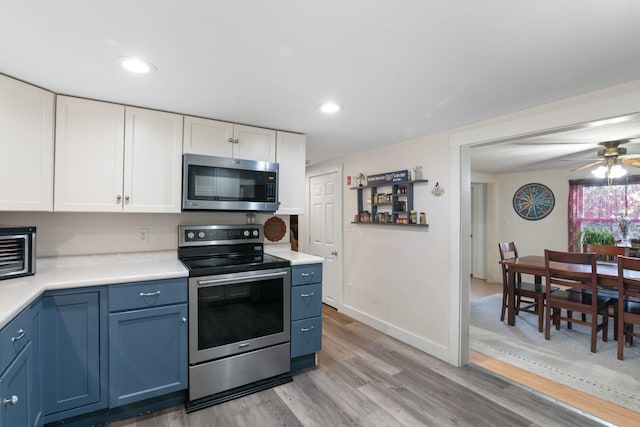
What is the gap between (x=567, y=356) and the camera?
2.95m

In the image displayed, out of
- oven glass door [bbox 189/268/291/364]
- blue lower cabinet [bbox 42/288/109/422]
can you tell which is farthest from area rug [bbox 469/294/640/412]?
blue lower cabinet [bbox 42/288/109/422]

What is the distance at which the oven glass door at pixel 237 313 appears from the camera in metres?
2.16

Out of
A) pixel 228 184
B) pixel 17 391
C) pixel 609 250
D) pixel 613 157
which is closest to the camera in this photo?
pixel 17 391

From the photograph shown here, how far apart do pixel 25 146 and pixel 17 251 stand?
647 mm

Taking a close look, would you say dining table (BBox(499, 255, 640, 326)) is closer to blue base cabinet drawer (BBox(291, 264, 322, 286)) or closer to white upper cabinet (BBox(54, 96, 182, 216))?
blue base cabinet drawer (BBox(291, 264, 322, 286))

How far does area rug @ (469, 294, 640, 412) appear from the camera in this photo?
2432 mm

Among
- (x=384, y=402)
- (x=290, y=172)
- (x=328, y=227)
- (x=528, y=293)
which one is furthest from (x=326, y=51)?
(x=528, y=293)

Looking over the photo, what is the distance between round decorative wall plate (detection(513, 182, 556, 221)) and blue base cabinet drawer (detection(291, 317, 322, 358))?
4955 millimetres

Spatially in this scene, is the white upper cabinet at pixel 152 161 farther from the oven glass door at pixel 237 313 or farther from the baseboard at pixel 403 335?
the baseboard at pixel 403 335

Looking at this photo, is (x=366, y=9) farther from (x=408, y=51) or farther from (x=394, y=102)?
(x=394, y=102)

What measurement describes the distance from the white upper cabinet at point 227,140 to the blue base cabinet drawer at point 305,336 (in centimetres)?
148

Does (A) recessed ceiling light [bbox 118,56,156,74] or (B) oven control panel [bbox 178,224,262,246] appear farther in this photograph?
(B) oven control panel [bbox 178,224,262,246]

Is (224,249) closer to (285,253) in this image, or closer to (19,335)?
(285,253)

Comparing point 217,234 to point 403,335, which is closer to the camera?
point 217,234
